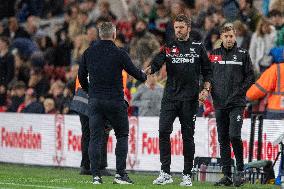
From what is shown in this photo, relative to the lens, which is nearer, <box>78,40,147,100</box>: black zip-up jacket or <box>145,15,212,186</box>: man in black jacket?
<box>78,40,147,100</box>: black zip-up jacket

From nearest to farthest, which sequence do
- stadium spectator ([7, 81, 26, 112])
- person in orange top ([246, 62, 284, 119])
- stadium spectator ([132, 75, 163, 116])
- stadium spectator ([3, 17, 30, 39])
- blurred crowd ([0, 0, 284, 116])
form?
person in orange top ([246, 62, 284, 119]), stadium spectator ([132, 75, 163, 116]), blurred crowd ([0, 0, 284, 116]), stadium spectator ([7, 81, 26, 112]), stadium spectator ([3, 17, 30, 39])

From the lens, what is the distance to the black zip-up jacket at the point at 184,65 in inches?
661

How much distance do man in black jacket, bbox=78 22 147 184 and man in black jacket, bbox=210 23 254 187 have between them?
1.34 m

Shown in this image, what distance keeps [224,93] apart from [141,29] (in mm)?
8316

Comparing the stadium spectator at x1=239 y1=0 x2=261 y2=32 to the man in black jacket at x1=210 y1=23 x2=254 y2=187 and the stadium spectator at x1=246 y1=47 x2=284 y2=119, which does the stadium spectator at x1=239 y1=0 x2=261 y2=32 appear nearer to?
the stadium spectator at x1=246 y1=47 x2=284 y2=119

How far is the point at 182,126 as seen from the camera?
55.4 feet

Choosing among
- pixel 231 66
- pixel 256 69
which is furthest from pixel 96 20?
pixel 231 66

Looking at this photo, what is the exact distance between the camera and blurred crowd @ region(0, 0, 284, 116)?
23031mm

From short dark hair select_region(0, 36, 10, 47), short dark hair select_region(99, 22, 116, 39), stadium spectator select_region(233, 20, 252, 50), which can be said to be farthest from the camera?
short dark hair select_region(0, 36, 10, 47)

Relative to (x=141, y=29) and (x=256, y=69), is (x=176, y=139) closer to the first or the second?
(x=256, y=69)

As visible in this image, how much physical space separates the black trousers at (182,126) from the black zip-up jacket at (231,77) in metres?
0.48

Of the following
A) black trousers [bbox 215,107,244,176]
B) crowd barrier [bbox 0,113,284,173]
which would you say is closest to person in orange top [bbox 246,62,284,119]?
crowd barrier [bbox 0,113,284,173]

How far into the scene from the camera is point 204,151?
69.1ft

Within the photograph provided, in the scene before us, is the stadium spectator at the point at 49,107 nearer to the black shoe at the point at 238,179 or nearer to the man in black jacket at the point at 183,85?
the man in black jacket at the point at 183,85
